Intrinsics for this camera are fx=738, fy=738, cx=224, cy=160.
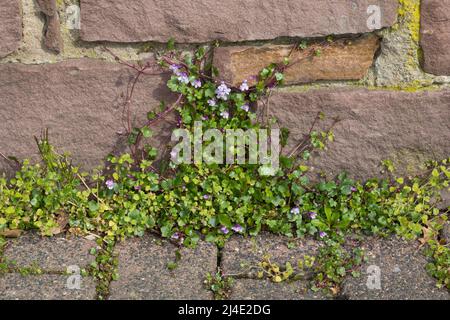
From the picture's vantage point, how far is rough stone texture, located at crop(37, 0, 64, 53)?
2.66 meters

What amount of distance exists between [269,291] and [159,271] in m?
0.40

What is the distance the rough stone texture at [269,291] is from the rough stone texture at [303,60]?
75cm

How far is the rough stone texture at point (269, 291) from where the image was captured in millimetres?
2502

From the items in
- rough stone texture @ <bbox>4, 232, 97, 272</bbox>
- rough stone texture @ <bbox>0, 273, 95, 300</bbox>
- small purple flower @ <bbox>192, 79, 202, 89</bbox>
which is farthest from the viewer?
small purple flower @ <bbox>192, 79, 202, 89</bbox>

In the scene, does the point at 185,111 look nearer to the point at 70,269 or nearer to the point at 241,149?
the point at 241,149

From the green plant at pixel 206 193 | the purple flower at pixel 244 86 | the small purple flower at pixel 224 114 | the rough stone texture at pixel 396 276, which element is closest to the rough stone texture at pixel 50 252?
the green plant at pixel 206 193

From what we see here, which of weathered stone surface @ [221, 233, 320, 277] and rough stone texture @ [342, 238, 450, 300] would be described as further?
weathered stone surface @ [221, 233, 320, 277]

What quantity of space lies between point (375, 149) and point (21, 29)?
55.8 inches

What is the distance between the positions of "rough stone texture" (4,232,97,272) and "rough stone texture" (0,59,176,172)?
314mm

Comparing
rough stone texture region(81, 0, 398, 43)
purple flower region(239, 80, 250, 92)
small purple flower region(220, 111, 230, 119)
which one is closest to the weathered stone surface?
small purple flower region(220, 111, 230, 119)

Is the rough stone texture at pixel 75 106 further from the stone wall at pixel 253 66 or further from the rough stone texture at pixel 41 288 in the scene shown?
the rough stone texture at pixel 41 288

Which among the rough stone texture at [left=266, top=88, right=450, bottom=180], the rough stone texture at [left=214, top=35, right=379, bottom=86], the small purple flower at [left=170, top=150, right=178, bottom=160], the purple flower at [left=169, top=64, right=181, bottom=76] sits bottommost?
the small purple flower at [left=170, top=150, right=178, bottom=160]

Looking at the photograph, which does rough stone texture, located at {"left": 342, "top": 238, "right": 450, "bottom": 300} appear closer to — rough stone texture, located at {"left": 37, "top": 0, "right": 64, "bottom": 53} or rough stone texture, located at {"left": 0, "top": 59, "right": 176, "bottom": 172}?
rough stone texture, located at {"left": 0, "top": 59, "right": 176, "bottom": 172}

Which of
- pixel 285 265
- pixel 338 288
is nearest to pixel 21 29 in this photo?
pixel 285 265
